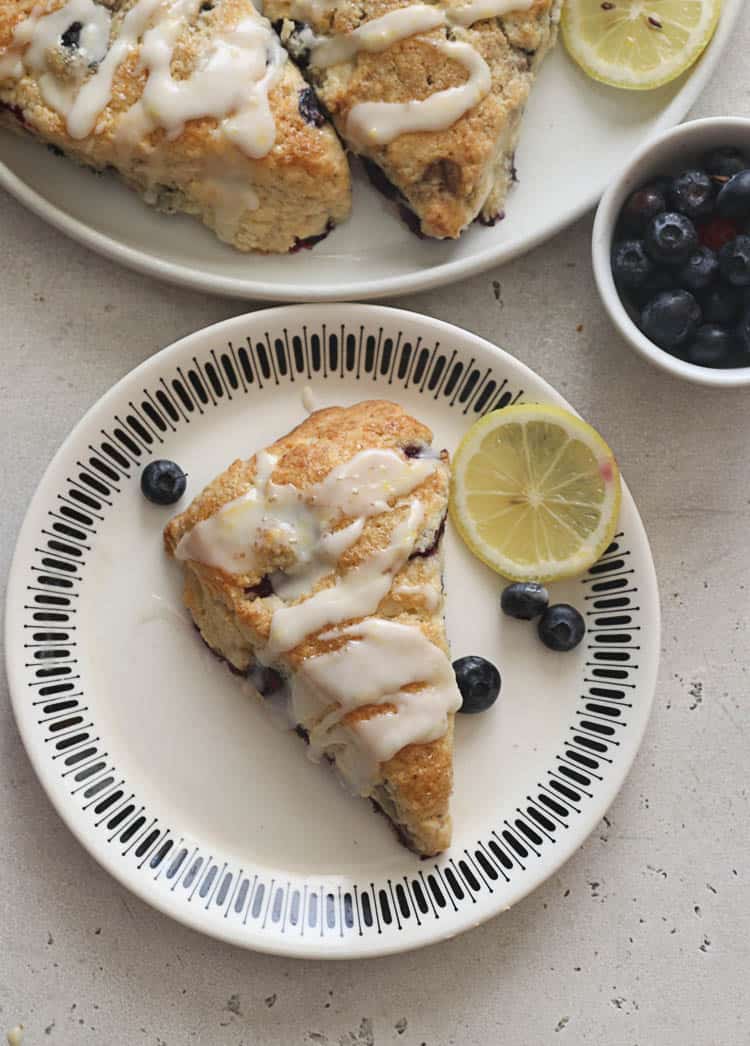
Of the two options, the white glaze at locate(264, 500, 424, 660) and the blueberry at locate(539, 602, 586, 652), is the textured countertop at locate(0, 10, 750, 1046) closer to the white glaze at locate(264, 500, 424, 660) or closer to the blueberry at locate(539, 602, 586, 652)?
the blueberry at locate(539, 602, 586, 652)

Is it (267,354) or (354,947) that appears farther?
(267,354)

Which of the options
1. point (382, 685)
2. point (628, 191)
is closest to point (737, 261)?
point (628, 191)

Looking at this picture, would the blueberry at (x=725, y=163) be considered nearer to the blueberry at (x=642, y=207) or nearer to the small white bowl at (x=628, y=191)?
the small white bowl at (x=628, y=191)

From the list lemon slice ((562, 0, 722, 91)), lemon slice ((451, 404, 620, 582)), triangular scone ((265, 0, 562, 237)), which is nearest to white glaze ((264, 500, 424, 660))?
lemon slice ((451, 404, 620, 582))

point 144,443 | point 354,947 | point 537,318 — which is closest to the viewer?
point 354,947

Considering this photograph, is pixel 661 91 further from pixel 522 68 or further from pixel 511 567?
pixel 511 567

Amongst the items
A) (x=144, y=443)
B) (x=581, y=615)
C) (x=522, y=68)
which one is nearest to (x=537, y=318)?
(x=522, y=68)

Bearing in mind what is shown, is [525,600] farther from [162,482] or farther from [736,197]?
Result: [736,197]
